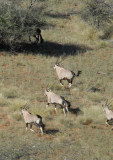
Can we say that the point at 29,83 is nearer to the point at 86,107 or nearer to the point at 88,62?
the point at 86,107

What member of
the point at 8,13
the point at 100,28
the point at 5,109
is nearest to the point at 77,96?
the point at 5,109

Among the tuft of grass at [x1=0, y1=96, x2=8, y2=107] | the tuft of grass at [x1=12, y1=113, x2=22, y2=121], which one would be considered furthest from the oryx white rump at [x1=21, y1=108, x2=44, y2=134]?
the tuft of grass at [x1=0, y1=96, x2=8, y2=107]

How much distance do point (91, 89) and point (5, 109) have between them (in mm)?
5103

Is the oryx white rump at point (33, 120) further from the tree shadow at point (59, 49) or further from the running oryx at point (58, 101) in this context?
the tree shadow at point (59, 49)

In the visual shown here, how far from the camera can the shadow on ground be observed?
74.9 ft

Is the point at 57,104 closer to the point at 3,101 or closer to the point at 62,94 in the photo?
the point at 62,94

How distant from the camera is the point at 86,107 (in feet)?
50.7

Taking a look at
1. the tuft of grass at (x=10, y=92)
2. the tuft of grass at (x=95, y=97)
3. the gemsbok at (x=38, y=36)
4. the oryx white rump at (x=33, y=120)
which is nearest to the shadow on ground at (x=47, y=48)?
the gemsbok at (x=38, y=36)

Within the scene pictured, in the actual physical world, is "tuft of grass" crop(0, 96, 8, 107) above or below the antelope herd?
below

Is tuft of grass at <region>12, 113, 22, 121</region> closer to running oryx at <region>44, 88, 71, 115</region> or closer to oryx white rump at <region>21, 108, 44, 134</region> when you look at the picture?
oryx white rump at <region>21, 108, 44, 134</region>

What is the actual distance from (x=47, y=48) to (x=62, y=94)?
790cm

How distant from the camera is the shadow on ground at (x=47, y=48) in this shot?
2283cm

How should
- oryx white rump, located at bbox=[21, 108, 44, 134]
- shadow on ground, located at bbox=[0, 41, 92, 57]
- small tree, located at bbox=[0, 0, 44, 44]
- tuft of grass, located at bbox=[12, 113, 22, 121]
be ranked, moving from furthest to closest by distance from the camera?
shadow on ground, located at bbox=[0, 41, 92, 57] < small tree, located at bbox=[0, 0, 44, 44] < tuft of grass, located at bbox=[12, 113, 22, 121] < oryx white rump, located at bbox=[21, 108, 44, 134]

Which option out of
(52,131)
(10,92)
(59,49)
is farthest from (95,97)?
(59,49)
